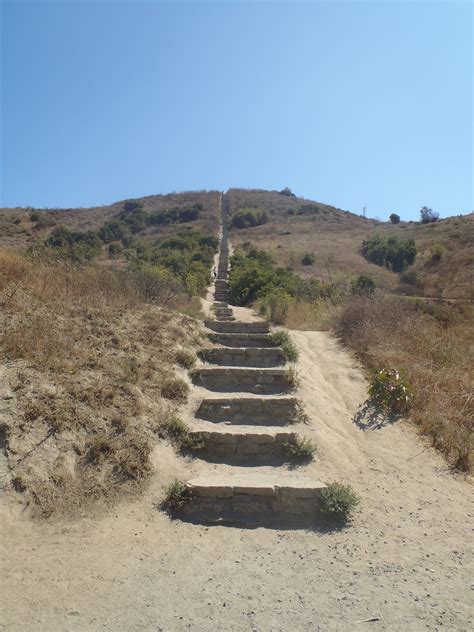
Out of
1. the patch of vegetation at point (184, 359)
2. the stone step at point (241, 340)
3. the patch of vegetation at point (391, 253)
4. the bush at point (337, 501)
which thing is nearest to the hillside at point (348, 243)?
the patch of vegetation at point (391, 253)

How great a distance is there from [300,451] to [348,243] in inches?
1402

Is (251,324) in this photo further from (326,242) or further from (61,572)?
(326,242)

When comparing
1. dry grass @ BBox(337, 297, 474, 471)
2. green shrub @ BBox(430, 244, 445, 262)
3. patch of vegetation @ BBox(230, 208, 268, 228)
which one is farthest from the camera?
patch of vegetation @ BBox(230, 208, 268, 228)

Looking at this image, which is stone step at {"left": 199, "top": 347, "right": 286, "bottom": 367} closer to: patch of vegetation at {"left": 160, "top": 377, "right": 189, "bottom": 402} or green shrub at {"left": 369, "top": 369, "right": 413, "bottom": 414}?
patch of vegetation at {"left": 160, "top": 377, "right": 189, "bottom": 402}

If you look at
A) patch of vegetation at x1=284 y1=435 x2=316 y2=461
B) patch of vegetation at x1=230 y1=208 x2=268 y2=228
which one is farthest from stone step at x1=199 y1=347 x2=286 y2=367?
patch of vegetation at x1=230 y1=208 x2=268 y2=228

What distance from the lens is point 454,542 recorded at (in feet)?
13.1

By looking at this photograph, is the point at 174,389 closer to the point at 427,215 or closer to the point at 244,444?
the point at 244,444

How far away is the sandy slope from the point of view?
121 inches

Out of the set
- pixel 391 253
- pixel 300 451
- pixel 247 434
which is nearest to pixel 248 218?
pixel 391 253

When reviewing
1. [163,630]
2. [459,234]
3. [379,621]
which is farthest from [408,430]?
[459,234]

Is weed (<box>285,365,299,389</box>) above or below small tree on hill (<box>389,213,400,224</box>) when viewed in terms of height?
below

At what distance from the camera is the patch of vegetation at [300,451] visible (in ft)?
17.7

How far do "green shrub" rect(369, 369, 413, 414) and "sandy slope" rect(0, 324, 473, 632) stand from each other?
177 cm

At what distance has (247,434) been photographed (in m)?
5.55
